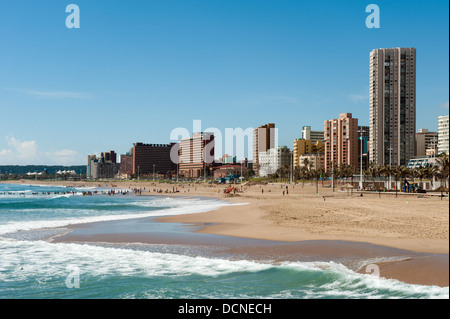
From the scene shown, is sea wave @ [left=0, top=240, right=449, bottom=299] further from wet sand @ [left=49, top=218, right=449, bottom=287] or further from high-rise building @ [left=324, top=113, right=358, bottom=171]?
high-rise building @ [left=324, top=113, right=358, bottom=171]

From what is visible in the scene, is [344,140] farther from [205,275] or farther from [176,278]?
[176,278]

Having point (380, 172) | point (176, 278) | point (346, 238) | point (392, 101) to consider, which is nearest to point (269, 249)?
point (346, 238)

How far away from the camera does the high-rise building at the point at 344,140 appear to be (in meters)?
187

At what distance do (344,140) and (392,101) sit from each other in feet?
93.9

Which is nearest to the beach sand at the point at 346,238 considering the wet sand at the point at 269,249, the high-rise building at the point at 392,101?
the wet sand at the point at 269,249

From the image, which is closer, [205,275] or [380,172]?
[205,275]

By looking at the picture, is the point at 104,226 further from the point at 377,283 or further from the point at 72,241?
the point at 377,283

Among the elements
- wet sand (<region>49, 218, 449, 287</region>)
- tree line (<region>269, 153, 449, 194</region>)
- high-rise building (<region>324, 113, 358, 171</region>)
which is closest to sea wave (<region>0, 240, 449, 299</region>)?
wet sand (<region>49, 218, 449, 287</region>)

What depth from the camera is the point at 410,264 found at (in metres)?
14.8

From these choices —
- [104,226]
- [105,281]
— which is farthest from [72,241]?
[105,281]

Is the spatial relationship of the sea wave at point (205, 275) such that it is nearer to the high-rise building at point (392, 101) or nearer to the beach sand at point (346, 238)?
the beach sand at point (346, 238)

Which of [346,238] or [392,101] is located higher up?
[392,101]

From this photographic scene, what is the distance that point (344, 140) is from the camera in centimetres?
18850
